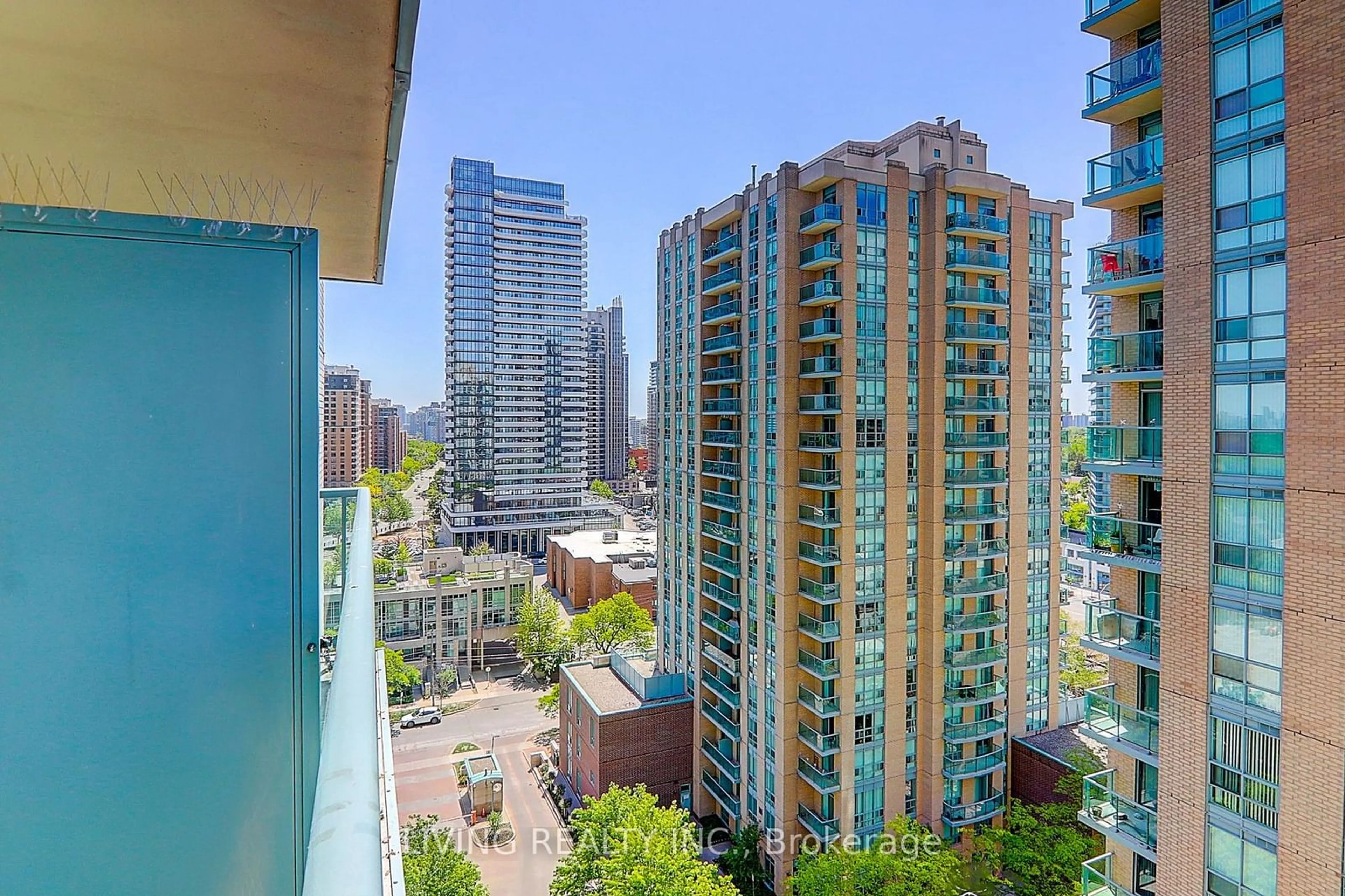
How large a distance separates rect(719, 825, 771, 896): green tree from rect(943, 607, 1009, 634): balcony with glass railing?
20.5 ft

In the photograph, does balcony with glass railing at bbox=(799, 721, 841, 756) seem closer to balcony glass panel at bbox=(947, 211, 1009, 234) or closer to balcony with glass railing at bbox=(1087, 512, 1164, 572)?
balcony with glass railing at bbox=(1087, 512, 1164, 572)

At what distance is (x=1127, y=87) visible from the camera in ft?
24.0

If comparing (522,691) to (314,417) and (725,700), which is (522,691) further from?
(314,417)

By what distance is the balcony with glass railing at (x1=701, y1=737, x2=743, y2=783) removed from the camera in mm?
15242

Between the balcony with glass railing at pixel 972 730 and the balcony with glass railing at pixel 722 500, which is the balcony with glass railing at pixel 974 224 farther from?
the balcony with glass railing at pixel 972 730

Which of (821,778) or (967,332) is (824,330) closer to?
(967,332)

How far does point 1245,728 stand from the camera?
19.6 ft

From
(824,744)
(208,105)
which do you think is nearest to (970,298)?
(824,744)

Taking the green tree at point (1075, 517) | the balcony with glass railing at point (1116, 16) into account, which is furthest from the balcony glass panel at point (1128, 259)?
the green tree at point (1075, 517)

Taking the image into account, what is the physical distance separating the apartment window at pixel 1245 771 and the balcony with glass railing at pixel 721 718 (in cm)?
1036

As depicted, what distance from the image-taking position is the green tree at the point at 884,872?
35.4ft

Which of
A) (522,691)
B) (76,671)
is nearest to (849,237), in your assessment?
(76,671)

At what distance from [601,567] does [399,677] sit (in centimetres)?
1137

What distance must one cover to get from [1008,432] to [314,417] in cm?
1556
